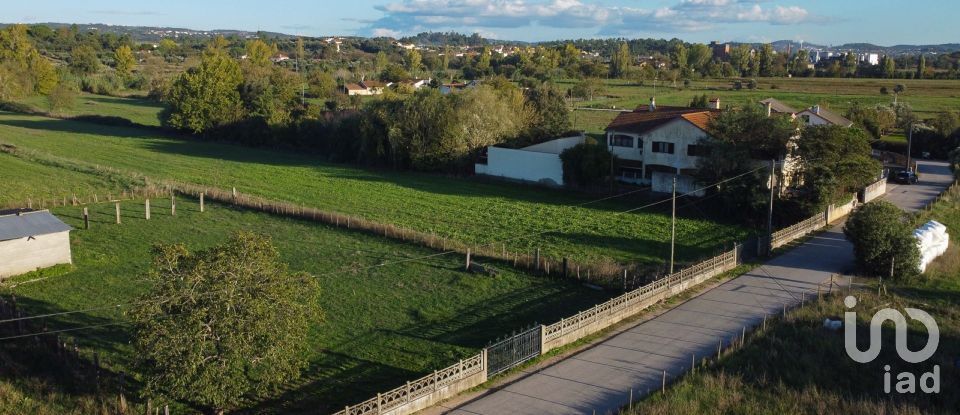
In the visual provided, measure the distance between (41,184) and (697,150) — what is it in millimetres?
41675

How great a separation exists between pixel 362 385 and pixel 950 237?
30.8m

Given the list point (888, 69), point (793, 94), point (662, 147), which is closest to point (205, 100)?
point (662, 147)

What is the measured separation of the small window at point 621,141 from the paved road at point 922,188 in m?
16.0

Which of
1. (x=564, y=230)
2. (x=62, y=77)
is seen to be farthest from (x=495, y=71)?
(x=564, y=230)

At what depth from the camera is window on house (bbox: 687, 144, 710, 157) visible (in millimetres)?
42825

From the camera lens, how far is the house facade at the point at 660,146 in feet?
150

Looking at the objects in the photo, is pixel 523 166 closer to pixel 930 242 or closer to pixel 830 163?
pixel 830 163

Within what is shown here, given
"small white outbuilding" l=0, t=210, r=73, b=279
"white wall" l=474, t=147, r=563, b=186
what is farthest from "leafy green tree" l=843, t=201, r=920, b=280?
"small white outbuilding" l=0, t=210, r=73, b=279

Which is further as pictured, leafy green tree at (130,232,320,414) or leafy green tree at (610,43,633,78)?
leafy green tree at (610,43,633,78)

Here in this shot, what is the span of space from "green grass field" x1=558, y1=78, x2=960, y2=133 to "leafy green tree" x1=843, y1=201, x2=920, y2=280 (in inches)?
1970

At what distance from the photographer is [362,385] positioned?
1895cm

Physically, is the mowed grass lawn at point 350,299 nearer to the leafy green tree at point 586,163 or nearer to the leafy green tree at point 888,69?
the leafy green tree at point 586,163

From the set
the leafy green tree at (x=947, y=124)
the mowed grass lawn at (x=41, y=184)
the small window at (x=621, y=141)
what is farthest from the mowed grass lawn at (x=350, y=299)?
the leafy green tree at (x=947, y=124)

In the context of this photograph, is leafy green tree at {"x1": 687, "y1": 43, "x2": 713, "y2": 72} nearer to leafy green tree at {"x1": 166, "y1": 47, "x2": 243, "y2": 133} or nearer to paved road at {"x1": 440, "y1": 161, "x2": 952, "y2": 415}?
leafy green tree at {"x1": 166, "y1": 47, "x2": 243, "y2": 133}
